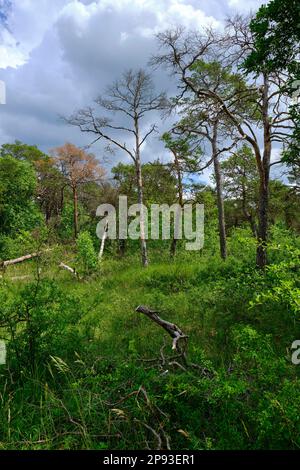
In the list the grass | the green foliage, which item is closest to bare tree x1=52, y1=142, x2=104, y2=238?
the green foliage

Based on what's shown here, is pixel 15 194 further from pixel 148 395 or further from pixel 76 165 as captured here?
pixel 148 395

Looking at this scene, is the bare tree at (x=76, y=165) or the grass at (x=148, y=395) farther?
the bare tree at (x=76, y=165)

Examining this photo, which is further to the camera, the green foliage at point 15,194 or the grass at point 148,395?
the green foliage at point 15,194

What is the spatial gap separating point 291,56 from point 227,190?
2239cm

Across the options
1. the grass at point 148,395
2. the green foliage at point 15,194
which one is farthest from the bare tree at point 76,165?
the grass at point 148,395

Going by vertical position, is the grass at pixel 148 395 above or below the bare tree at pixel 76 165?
below

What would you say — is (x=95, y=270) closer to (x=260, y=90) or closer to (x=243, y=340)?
(x=260, y=90)

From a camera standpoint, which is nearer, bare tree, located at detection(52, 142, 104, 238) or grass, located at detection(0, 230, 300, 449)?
grass, located at detection(0, 230, 300, 449)

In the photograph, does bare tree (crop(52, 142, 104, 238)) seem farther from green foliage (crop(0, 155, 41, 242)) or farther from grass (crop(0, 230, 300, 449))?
grass (crop(0, 230, 300, 449))

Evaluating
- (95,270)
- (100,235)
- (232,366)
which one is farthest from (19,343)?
(100,235)

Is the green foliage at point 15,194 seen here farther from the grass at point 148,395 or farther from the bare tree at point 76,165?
the grass at point 148,395

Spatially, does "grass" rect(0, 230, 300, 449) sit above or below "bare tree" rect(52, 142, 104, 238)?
Result: below

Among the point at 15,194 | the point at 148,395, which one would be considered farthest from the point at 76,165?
the point at 148,395
